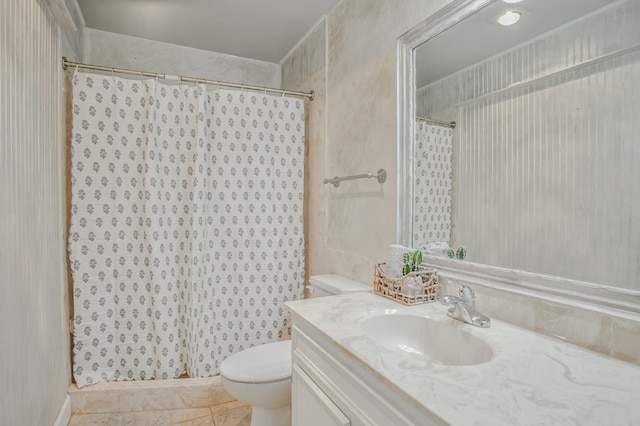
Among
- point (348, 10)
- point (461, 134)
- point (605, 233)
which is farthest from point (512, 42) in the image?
point (348, 10)

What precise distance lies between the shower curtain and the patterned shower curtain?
3.65 feet

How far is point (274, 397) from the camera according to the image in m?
1.56

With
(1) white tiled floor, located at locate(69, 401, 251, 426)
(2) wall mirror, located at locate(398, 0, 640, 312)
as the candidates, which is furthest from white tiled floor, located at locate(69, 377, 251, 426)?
(2) wall mirror, located at locate(398, 0, 640, 312)

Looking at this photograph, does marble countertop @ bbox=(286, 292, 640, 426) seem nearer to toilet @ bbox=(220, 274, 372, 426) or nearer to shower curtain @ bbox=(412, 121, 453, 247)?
shower curtain @ bbox=(412, 121, 453, 247)

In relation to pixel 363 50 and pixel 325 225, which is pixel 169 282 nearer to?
pixel 325 225

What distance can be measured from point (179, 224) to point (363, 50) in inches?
58.5

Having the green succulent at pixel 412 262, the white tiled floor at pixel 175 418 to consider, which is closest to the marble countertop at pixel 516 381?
the green succulent at pixel 412 262

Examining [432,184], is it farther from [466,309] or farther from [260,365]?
[260,365]

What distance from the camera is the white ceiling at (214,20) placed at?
7.20 ft

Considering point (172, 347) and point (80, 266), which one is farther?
point (172, 347)

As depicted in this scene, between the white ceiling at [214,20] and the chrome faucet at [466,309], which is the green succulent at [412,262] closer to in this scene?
the chrome faucet at [466,309]

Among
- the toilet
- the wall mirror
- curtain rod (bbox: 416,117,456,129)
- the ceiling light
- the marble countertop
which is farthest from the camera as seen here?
the toilet

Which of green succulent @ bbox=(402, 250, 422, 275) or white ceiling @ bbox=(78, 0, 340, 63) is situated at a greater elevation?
white ceiling @ bbox=(78, 0, 340, 63)

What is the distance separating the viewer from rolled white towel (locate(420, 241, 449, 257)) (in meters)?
1.40
